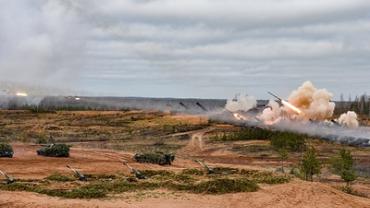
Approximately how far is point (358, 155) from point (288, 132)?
8.73 meters

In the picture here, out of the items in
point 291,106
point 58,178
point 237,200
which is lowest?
point 237,200

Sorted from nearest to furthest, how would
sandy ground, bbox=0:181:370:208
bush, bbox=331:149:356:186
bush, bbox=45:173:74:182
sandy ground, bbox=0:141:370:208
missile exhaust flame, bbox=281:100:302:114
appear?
sandy ground, bbox=0:181:370:208 < sandy ground, bbox=0:141:370:208 < bush, bbox=45:173:74:182 < bush, bbox=331:149:356:186 < missile exhaust flame, bbox=281:100:302:114

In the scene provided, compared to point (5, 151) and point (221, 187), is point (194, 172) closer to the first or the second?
point (221, 187)

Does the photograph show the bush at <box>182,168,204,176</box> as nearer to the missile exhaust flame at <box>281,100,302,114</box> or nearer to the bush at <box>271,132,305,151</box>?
the bush at <box>271,132,305,151</box>

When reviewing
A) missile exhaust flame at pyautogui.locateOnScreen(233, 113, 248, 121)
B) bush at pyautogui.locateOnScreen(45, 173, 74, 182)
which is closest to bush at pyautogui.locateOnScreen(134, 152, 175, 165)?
bush at pyautogui.locateOnScreen(45, 173, 74, 182)

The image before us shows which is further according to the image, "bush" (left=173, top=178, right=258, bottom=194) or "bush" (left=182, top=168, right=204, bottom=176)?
"bush" (left=182, top=168, right=204, bottom=176)

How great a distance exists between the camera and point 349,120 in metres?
69.3

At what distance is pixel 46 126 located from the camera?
96.2 meters

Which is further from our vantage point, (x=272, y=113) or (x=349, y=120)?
(x=272, y=113)

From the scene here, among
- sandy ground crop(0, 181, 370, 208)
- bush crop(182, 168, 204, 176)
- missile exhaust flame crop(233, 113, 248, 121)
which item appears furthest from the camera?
missile exhaust flame crop(233, 113, 248, 121)

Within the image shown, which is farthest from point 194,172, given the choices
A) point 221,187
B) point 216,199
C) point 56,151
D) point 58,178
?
point 56,151

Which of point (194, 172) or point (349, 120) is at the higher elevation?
point (349, 120)

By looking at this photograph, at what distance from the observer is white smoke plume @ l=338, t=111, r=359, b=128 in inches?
2728

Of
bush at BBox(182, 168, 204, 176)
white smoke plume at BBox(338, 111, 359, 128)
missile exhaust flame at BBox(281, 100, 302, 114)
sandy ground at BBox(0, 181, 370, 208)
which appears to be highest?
missile exhaust flame at BBox(281, 100, 302, 114)
